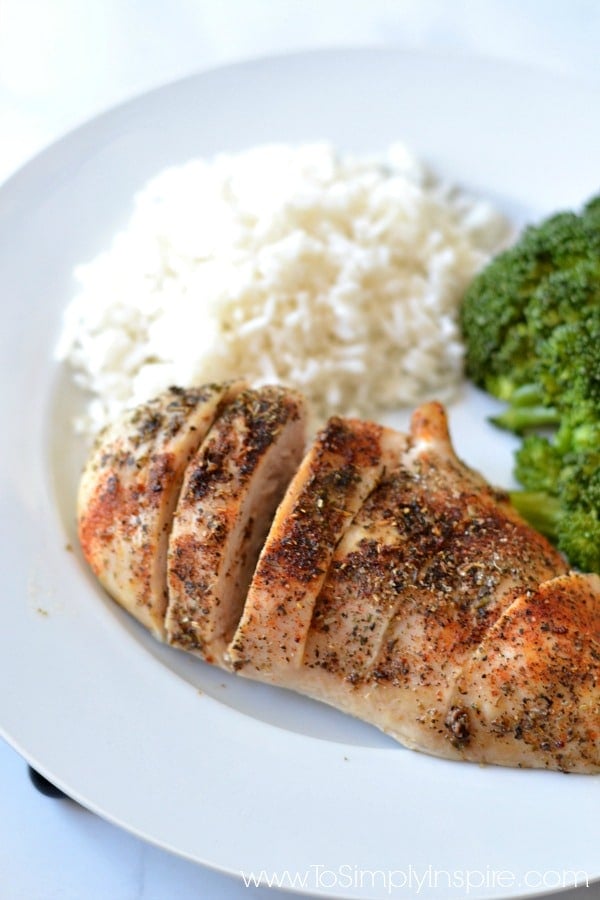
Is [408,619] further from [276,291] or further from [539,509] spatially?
[276,291]

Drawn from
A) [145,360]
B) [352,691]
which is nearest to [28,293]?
[145,360]

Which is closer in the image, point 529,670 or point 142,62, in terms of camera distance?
point 529,670

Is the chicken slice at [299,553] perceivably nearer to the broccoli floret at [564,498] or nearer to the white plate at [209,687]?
the white plate at [209,687]

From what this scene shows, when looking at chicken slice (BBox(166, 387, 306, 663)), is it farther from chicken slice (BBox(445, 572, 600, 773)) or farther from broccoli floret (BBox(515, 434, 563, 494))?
broccoli floret (BBox(515, 434, 563, 494))

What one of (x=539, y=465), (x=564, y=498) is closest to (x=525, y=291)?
(x=539, y=465)

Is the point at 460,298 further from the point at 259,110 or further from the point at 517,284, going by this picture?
the point at 259,110

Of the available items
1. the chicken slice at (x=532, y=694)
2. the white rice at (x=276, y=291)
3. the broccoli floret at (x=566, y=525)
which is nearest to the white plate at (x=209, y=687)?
the chicken slice at (x=532, y=694)
